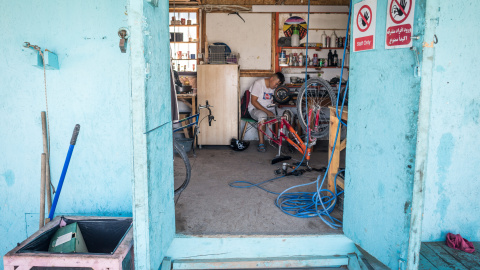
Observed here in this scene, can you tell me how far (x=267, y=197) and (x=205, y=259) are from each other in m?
1.10

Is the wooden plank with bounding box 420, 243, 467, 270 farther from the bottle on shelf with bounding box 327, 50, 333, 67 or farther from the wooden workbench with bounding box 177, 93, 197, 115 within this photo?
the bottle on shelf with bounding box 327, 50, 333, 67

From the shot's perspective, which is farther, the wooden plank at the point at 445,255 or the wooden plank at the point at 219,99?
the wooden plank at the point at 219,99

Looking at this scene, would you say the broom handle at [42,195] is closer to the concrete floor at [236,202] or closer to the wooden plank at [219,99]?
the concrete floor at [236,202]

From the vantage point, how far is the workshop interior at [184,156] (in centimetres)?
185

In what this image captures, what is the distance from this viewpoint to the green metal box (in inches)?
81.6

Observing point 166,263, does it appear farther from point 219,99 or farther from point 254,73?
point 254,73

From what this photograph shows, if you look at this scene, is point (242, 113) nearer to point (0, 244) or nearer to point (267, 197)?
point (267, 197)

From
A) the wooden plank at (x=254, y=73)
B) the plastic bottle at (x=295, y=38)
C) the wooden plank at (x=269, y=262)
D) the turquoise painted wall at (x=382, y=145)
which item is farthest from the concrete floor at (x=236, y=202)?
the plastic bottle at (x=295, y=38)

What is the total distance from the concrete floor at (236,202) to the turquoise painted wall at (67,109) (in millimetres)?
657

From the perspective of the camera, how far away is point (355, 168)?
237 centimetres

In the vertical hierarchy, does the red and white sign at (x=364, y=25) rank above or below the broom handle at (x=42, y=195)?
above

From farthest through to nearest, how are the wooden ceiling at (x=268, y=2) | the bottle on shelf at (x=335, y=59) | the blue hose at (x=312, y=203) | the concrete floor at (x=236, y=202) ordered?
the bottle on shelf at (x=335, y=59) < the wooden ceiling at (x=268, y=2) < the blue hose at (x=312, y=203) < the concrete floor at (x=236, y=202)

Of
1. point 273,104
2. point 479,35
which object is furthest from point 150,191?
point 273,104

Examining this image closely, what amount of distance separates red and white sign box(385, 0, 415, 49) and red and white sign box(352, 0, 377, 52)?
0.14m
